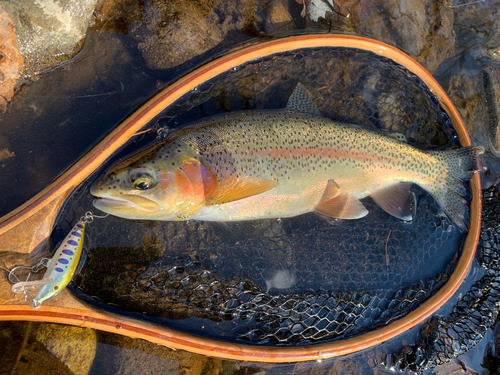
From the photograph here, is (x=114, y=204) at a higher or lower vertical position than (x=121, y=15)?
lower

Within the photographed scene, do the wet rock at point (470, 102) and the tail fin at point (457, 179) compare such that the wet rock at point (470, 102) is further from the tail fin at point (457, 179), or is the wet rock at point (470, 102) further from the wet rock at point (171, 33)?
the wet rock at point (171, 33)

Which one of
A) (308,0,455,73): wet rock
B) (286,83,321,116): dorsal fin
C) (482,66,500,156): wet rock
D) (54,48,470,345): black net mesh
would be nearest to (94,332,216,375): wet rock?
(54,48,470,345): black net mesh

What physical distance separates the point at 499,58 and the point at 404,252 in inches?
96.5

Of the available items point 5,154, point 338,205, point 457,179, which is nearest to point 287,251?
point 338,205

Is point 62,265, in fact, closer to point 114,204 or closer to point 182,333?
point 114,204

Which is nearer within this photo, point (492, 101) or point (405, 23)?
point (405, 23)

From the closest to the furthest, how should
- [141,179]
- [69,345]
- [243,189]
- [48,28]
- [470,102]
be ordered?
[141,179], [243,189], [69,345], [48,28], [470,102]

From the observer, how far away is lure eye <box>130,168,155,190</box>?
7.40ft

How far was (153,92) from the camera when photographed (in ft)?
Result: 9.44

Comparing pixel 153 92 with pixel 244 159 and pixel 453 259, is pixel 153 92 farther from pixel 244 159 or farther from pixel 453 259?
pixel 453 259

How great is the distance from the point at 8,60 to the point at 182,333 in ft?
8.50

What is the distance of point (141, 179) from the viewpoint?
2256 mm

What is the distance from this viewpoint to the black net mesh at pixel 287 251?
8.37ft

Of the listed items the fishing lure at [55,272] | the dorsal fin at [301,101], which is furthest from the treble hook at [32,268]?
the dorsal fin at [301,101]
